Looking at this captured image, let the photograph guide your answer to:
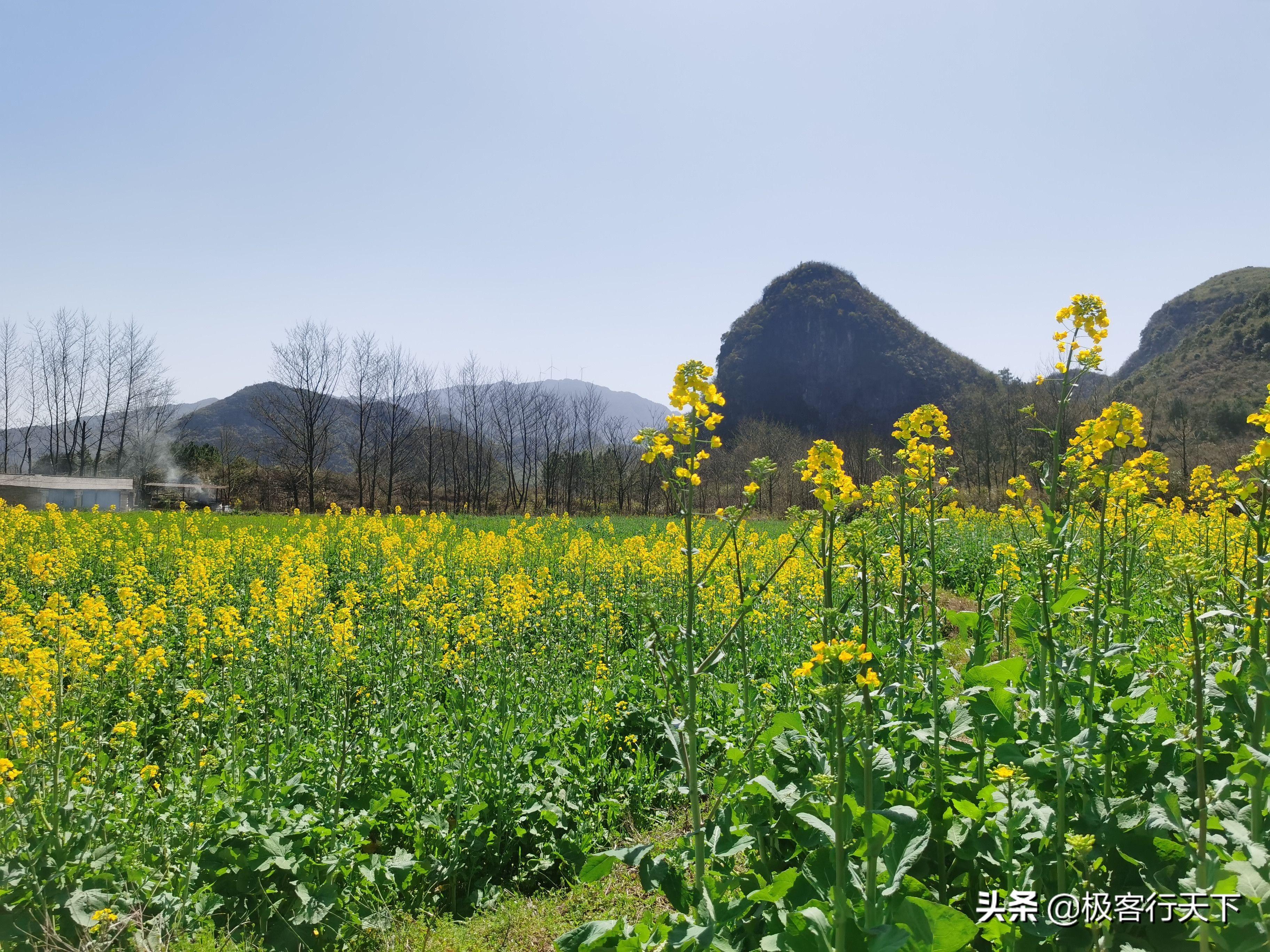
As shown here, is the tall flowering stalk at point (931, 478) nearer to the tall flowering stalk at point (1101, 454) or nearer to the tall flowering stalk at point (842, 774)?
the tall flowering stalk at point (1101, 454)

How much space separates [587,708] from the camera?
5.06m

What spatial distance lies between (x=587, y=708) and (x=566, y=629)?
95.2 inches

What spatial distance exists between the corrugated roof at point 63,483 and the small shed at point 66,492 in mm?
21

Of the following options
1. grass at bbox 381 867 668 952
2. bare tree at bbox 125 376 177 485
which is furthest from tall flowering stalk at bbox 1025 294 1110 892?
bare tree at bbox 125 376 177 485

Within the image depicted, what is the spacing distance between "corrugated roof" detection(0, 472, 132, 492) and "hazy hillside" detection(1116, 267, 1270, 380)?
101253mm

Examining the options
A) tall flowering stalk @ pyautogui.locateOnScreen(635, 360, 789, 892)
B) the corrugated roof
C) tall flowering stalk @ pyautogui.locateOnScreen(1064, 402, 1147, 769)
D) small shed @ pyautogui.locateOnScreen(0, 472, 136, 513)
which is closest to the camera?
tall flowering stalk @ pyautogui.locateOnScreen(635, 360, 789, 892)

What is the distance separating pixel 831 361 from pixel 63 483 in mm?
100016

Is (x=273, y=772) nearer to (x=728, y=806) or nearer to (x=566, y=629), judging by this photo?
(x=728, y=806)

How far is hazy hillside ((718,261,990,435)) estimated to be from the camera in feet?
324

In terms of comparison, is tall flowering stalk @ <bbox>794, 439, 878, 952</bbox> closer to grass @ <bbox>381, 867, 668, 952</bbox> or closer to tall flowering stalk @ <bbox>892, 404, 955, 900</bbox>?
tall flowering stalk @ <bbox>892, 404, 955, 900</bbox>

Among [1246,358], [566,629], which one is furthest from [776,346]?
[566,629]

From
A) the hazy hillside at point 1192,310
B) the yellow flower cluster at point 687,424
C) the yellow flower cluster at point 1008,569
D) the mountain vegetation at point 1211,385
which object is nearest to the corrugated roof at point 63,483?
the yellow flower cluster at point 687,424

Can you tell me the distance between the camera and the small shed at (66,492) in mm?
36344

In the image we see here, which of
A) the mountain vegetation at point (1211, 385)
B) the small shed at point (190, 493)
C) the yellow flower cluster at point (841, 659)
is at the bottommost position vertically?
the small shed at point (190, 493)
